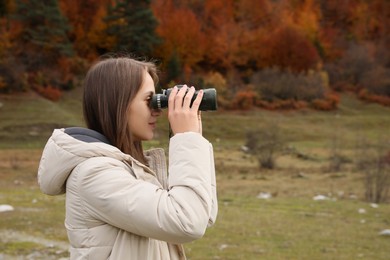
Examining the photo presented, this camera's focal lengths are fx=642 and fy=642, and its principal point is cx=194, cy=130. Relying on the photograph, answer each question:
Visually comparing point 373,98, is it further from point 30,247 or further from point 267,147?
point 30,247

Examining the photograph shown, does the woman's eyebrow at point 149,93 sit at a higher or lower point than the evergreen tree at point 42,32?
higher

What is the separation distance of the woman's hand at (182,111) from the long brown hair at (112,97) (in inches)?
5.5

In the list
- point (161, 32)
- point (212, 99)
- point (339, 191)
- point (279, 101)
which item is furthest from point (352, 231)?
point (161, 32)

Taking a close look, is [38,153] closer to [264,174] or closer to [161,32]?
[264,174]

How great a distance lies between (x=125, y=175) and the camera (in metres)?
1.66

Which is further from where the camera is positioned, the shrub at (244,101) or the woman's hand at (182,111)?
the shrub at (244,101)

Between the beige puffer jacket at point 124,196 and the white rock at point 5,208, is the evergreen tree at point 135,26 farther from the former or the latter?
the beige puffer jacket at point 124,196

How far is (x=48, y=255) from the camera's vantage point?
23.1 feet

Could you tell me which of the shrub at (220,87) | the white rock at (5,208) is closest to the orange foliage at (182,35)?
the shrub at (220,87)

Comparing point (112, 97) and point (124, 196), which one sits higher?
point (112, 97)

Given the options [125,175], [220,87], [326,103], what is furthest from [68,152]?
[326,103]

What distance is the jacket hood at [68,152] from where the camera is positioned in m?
1.69

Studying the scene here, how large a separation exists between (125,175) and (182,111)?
23cm

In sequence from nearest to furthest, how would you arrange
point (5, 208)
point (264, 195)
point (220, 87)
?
point (5, 208), point (264, 195), point (220, 87)
